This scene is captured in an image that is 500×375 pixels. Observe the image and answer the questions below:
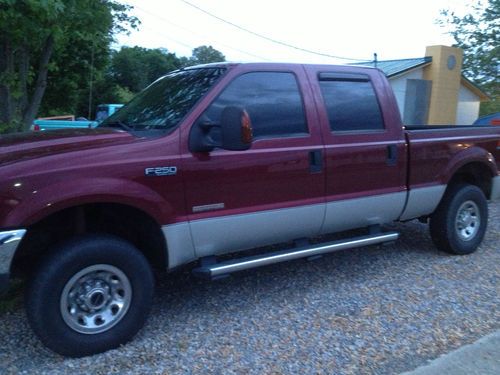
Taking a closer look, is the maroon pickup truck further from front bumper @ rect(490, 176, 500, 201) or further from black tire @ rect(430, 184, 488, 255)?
front bumper @ rect(490, 176, 500, 201)

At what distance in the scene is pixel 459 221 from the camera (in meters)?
6.07

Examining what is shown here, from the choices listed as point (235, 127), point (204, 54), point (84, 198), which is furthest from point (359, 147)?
point (204, 54)

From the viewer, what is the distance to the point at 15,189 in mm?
3248

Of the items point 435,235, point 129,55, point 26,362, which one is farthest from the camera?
point 129,55

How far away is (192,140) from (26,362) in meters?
1.86

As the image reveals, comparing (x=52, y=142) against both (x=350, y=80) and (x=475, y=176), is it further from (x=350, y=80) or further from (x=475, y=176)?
(x=475, y=176)

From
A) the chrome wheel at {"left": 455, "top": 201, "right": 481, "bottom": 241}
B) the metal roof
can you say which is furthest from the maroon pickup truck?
the metal roof

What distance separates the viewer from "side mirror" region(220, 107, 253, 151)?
3777 millimetres

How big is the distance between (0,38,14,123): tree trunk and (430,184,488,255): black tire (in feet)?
Result: 15.8

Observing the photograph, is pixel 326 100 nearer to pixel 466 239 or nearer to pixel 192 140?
pixel 192 140

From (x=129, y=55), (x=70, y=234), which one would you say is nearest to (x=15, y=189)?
(x=70, y=234)

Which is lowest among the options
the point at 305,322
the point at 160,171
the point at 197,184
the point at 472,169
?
the point at 305,322

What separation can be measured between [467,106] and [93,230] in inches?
863

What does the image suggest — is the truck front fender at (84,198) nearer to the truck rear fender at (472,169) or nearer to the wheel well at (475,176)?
the truck rear fender at (472,169)
